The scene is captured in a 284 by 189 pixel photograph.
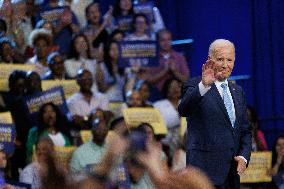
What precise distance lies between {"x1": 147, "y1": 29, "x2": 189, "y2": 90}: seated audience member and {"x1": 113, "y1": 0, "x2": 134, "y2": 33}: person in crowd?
0.49 m

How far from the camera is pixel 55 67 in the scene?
9898 mm

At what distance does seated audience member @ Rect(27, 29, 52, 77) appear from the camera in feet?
33.1

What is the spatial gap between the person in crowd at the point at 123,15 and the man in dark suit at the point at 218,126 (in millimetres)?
6226

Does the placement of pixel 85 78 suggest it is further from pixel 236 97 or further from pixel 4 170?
pixel 236 97

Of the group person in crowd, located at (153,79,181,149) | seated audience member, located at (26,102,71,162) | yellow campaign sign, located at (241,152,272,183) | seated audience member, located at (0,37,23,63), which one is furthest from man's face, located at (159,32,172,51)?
seated audience member, located at (26,102,71,162)

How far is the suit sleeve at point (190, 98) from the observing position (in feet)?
17.4

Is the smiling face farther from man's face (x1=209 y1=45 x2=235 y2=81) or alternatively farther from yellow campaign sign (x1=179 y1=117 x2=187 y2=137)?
man's face (x1=209 y1=45 x2=235 y2=81)

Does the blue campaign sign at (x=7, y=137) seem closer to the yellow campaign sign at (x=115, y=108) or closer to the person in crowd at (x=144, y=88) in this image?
the yellow campaign sign at (x=115, y=108)

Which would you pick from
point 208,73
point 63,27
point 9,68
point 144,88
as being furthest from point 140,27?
point 208,73

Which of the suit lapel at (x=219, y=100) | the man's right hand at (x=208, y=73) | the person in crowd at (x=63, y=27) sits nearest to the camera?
the man's right hand at (x=208, y=73)

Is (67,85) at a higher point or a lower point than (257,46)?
higher

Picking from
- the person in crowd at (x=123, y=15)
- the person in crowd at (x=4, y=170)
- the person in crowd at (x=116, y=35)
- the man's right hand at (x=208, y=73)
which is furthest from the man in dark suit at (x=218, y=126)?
the person in crowd at (x=123, y=15)

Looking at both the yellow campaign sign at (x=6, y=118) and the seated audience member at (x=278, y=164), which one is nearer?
the yellow campaign sign at (x=6, y=118)

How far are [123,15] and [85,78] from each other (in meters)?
2.24
